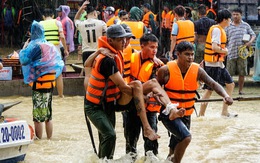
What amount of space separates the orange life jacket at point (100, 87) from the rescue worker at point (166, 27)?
505 inches

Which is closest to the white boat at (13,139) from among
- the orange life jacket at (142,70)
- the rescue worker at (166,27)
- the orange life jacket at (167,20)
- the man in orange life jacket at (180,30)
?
the orange life jacket at (142,70)

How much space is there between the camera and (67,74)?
15.5 m

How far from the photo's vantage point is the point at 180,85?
7.05 meters

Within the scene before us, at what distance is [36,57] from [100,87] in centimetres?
248

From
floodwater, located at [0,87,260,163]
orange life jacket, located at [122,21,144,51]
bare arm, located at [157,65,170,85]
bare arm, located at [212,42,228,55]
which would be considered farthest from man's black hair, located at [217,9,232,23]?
bare arm, located at [157,65,170,85]

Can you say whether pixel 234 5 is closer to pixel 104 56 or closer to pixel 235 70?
pixel 235 70

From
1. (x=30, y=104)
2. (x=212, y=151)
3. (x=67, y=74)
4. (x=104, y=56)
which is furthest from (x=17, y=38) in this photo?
(x=104, y=56)

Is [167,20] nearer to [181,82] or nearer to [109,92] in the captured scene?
[181,82]

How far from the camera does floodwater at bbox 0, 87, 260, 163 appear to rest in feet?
27.9

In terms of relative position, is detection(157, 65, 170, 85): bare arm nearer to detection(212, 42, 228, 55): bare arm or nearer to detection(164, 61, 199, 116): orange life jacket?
detection(164, 61, 199, 116): orange life jacket

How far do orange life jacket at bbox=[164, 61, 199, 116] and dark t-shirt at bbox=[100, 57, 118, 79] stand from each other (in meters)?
0.68

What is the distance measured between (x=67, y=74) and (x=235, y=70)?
13.1ft

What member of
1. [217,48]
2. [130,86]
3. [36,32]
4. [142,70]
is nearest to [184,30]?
[217,48]

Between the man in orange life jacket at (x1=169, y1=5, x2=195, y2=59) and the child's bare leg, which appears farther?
the man in orange life jacket at (x1=169, y1=5, x2=195, y2=59)
